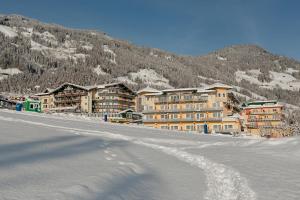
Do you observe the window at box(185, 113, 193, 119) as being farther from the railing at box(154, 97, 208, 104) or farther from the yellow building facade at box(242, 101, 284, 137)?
the yellow building facade at box(242, 101, 284, 137)

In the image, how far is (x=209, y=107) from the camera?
8950 cm

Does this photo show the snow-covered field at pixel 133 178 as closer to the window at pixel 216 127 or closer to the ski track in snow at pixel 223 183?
the ski track in snow at pixel 223 183

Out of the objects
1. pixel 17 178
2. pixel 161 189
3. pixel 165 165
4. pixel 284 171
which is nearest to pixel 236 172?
pixel 284 171

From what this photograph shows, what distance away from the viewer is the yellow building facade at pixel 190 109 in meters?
88.1

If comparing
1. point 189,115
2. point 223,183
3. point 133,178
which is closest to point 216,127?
point 189,115

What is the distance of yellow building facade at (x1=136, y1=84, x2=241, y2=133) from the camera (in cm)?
8805

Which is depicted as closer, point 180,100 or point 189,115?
point 189,115

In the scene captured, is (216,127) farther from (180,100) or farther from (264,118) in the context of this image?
(264,118)

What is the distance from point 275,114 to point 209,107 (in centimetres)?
4331

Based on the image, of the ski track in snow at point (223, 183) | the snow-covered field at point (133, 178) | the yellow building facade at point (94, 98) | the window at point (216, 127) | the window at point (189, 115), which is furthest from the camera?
the yellow building facade at point (94, 98)

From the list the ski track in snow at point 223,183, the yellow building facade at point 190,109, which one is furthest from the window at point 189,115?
the ski track in snow at point 223,183

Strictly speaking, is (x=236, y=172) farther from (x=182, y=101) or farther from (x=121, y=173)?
(x=182, y=101)

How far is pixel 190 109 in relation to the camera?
8994cm

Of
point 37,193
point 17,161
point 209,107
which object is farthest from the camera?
point 209,107
